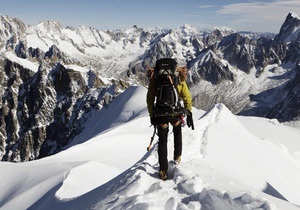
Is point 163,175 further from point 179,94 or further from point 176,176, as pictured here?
point 179,94

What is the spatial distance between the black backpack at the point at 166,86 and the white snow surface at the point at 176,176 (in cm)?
205

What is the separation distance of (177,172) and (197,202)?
2185 mm

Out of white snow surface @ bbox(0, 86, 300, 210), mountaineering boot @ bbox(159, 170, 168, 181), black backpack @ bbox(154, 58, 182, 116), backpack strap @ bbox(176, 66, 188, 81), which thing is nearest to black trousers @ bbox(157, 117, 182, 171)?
mountaineering boot @ bbox(159, 170, 168, 181)

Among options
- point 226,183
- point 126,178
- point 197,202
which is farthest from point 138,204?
point 226,183

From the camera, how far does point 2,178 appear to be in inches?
913

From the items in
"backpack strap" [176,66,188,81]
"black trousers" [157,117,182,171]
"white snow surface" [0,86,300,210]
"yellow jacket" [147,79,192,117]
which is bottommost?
"white snow surface" [0,86,300,210]

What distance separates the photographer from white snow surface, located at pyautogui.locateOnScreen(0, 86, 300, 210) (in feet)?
28.8

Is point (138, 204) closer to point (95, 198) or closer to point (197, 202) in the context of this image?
point (197, 202)

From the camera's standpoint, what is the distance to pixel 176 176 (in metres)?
10.4

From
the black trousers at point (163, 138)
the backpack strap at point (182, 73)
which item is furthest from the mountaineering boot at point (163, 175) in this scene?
the backpack strap at point (182, 73)

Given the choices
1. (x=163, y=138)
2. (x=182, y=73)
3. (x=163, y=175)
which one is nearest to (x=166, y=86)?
(x=182, y=73)

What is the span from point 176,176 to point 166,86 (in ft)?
9.27

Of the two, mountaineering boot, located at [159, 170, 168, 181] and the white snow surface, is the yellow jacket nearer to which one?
mountaineering boot, located at [159, 170, 168, 181]

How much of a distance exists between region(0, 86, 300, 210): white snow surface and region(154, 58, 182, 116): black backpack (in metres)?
2.05
